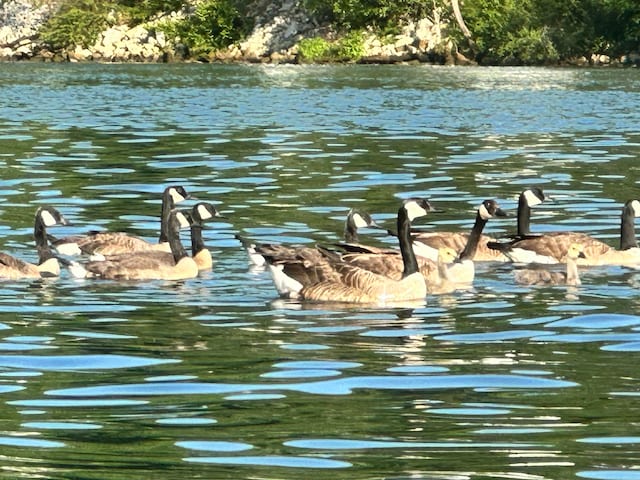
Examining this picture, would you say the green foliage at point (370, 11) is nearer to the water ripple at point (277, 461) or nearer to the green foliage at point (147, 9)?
the green foliage at point (147, 9)

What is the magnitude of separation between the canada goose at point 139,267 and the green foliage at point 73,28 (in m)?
122

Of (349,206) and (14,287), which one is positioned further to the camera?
(349,206)

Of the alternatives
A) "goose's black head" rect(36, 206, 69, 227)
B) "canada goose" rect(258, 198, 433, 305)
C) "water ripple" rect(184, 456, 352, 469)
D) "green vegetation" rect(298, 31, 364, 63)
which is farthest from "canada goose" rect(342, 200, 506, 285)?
"green vegetation" rect(298, 31, 364, 63)

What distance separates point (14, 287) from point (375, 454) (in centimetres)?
905

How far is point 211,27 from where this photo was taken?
138 metres

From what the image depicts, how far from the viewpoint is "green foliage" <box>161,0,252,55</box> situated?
136m

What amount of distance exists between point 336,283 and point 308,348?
2958 millimetres

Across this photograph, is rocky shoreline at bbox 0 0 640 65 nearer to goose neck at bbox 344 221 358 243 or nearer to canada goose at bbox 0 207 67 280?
goose neck at bbox 344 221 358 243

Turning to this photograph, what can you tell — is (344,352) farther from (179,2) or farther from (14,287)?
(179,2)

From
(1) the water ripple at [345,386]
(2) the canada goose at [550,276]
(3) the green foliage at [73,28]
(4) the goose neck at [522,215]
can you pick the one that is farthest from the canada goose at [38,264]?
(3) the green foliage at [73,28]

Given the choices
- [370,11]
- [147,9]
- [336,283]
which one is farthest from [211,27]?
[336,283]

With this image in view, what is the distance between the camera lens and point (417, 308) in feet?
57.4

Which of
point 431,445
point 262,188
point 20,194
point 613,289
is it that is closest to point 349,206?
point 262,188

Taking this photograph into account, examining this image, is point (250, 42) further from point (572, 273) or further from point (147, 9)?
point (572, 273)
